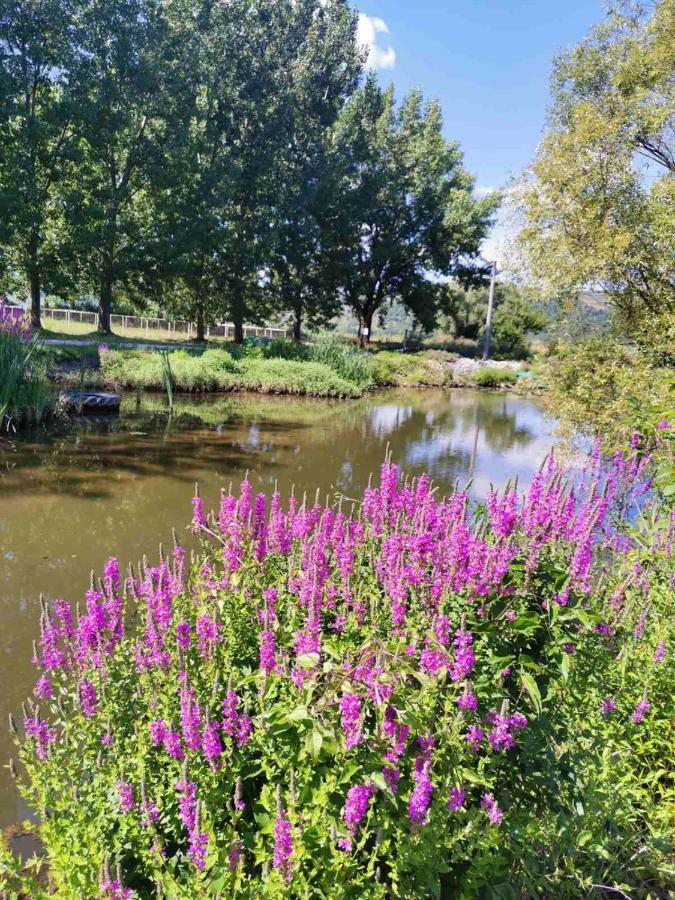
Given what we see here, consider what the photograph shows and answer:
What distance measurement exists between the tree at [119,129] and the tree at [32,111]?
809 mm

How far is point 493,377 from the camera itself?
125ft

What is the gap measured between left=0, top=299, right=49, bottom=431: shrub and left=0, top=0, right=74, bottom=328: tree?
566 inches

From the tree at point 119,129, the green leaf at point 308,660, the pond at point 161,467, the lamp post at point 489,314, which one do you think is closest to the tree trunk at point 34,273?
the tree at point 119,129

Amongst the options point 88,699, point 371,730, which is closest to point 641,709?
point 371,730

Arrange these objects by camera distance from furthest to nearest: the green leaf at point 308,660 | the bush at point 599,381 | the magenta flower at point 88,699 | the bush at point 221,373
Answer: the bush at point 221,373
the bush at point 599,381
the magenta flower at point 88,699
the green leaf at point 308,660

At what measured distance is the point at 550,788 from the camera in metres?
2.30

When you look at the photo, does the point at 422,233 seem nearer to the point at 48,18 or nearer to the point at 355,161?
the point at 355,161

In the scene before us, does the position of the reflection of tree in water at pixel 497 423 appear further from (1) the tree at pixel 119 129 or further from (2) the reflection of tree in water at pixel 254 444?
(1) the tree at pixel 119 129

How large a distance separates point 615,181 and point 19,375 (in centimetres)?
1289

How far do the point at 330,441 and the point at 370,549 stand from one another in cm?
1171

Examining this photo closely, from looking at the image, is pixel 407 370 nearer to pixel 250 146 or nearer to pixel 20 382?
pixel 250 146

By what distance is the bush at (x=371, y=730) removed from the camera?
6.11 ft

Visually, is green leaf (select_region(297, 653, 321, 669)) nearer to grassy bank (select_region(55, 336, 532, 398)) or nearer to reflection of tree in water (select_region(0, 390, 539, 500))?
reflection of tree in water (select_region(0, 390, 539, 500))

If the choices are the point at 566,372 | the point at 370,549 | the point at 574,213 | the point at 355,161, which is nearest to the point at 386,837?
the point at 370,549
